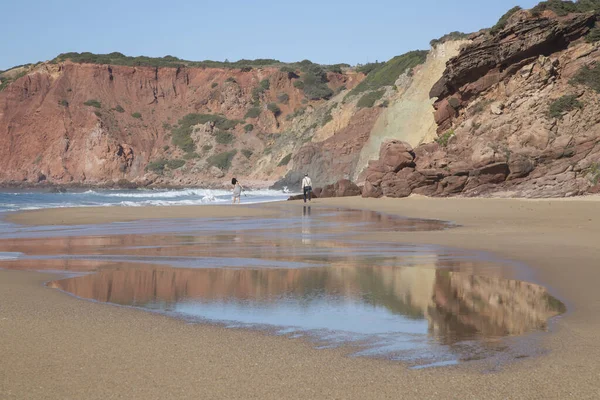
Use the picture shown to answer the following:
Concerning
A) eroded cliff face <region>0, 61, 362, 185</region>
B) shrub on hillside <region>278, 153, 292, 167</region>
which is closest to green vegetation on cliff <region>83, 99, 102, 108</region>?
eroded cliff face <region>0, 61, 362, 185</region>

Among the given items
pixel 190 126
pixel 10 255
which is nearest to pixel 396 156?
pixel 10 255

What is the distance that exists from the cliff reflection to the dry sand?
1.54ft

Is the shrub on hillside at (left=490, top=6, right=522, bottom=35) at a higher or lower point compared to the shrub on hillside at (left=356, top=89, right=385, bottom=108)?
higher

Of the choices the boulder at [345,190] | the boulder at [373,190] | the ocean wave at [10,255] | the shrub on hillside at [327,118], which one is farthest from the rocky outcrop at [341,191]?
the shrub on hillside at [327,118]

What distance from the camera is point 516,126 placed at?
94.8ft

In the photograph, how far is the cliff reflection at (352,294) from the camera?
643 centimetres

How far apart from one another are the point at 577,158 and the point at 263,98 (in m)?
74.3

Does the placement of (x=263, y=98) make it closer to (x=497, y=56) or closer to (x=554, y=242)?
(x=497, y=56)

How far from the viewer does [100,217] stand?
22703 millimetres

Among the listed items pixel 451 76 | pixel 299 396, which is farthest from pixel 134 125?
pixel 299 396

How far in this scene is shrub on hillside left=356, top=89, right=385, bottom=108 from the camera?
58.9m

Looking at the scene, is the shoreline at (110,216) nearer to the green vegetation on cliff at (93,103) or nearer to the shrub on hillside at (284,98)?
the shrub on hillside at (284,98)

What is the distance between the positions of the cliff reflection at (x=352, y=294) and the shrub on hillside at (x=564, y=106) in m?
20.5

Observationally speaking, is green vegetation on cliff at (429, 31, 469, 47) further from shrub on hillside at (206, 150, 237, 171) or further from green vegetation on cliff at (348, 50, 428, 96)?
shrub on hillside at (206, 150, 237, 171)
